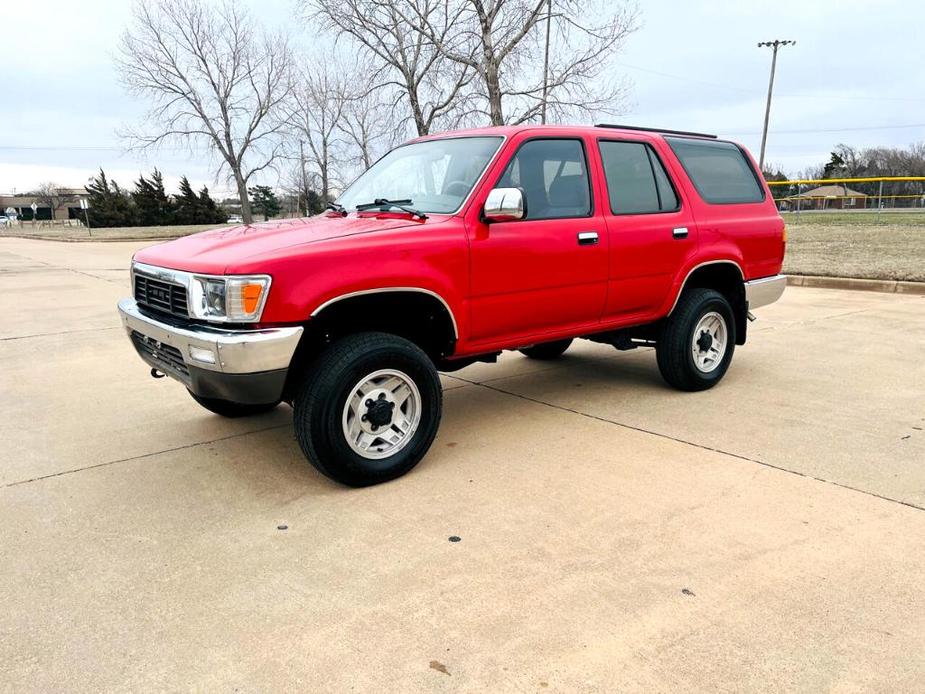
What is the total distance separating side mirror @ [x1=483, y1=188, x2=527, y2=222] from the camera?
3838 millimetres

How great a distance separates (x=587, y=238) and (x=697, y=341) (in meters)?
1.50

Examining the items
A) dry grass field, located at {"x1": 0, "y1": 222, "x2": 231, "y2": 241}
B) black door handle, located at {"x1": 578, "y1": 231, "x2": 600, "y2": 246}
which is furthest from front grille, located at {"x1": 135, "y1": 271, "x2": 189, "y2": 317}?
dry grass field, located at {"x1": 0, "y1": 222, "x2": 231, "y2": 241}

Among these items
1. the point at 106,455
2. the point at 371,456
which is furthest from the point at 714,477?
the point at 106,455

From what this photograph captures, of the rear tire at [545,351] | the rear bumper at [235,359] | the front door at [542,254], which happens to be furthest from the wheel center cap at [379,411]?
the rear tire at [545,351]

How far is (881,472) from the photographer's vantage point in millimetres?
3758

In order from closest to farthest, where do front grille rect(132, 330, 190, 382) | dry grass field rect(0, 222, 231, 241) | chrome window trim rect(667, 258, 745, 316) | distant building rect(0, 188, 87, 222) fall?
front grille rect(132, 330, 190, 382) < chrome window trim rect(667, 258, 745, 316) < dry grass field rect(0, 222, 231, 241) < distant building rect(0, 188, 87, 222)

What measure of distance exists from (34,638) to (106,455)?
6.50 feet

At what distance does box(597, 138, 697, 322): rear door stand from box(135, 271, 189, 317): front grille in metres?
2.67

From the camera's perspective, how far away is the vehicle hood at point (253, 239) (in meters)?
3.46

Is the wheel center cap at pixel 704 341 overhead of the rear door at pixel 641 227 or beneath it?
beneath

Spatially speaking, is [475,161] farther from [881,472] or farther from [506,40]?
[506,40]

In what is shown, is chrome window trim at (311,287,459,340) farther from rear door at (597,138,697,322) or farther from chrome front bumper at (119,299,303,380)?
rear door at (597,138,697,322)

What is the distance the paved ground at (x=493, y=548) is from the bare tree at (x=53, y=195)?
107 meters

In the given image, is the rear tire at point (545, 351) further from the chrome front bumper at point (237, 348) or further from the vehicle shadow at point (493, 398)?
the chrome front bumper at point (237, 348)
